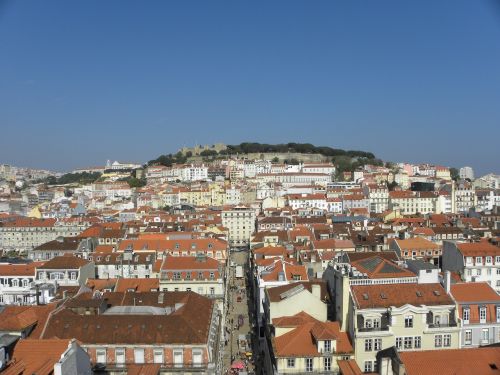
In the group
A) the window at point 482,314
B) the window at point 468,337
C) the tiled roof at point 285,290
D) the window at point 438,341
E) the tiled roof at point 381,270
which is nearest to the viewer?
the window at point 438,341

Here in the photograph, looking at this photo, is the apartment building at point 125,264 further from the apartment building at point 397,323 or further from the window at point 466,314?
the window at point 466,314

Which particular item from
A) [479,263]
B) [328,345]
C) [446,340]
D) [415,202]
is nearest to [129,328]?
[328,345]

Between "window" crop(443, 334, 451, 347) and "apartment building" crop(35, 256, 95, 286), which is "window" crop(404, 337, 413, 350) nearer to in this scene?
"window" crop(443, 334, 451, 347)

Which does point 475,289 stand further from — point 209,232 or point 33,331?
point 209,232

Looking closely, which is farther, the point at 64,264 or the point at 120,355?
the point at 64,264

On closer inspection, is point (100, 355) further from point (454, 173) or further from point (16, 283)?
point (454, 173)

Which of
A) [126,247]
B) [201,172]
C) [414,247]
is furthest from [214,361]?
[201,172]

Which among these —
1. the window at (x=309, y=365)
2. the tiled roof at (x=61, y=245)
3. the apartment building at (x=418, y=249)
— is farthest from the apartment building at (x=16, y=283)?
the apartment building at (x=418, y=249)
